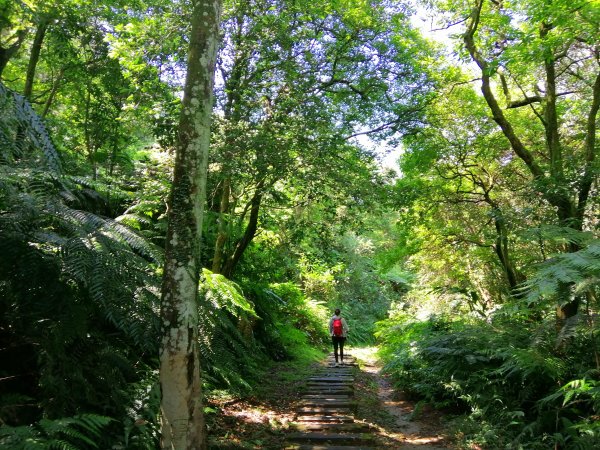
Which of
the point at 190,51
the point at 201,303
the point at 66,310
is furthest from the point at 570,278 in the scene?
the point at 66,310

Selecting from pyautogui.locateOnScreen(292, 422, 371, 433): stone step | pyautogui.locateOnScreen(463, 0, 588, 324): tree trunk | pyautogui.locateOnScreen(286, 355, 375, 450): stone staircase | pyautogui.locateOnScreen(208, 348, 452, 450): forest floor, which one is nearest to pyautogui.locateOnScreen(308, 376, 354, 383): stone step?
pyautogui.locateOnScreen(286, 355, 375, 450): stone staircase

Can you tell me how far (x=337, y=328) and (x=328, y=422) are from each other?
5748 mm

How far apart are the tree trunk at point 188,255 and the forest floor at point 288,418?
1.44 meters

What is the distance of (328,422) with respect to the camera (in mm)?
6363

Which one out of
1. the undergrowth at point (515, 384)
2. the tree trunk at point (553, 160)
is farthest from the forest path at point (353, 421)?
the tree trunk at point (553, 160)

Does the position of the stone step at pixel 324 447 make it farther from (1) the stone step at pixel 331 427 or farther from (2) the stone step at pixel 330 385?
(2) the stone step at pixel 330 385

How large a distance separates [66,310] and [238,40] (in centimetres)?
602

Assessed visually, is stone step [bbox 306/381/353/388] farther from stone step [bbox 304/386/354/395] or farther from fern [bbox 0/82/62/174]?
fern [bbox 0/82/62/174]

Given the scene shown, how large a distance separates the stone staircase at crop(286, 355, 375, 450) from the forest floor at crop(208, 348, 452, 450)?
18cm

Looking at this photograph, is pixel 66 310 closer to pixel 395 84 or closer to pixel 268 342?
→ pixel 395 84

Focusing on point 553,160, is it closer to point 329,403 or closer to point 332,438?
A: point 329,403

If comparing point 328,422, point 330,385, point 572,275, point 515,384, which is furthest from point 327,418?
point 572,275

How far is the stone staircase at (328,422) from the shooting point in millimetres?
5625

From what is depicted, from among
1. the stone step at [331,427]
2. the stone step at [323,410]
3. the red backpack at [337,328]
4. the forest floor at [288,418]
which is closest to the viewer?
the forest floor at [288,418]
